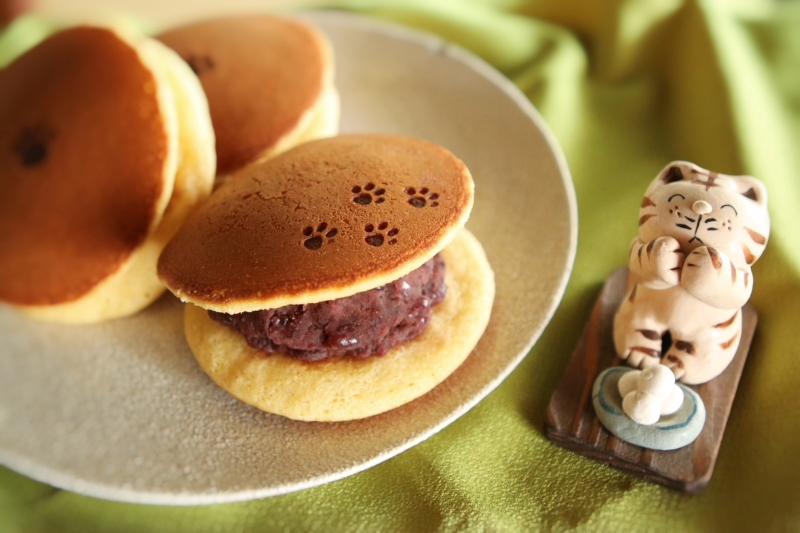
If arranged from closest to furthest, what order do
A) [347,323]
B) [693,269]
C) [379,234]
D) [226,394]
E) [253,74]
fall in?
[693,269], [379,234], [347,323], [226,394], [253,74]

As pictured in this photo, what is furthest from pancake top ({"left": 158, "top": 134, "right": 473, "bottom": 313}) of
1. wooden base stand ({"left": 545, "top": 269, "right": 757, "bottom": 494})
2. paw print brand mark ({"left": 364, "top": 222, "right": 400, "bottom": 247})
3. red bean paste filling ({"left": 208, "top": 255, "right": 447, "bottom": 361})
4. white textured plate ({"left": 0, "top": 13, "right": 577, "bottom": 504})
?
wooden base stand ({"left": 545, "top": 269, "right": 757, "bottom": 494})

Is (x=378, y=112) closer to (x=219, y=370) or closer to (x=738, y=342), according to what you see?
(x=219, y=370)

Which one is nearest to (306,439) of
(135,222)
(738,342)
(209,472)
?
(209,472)

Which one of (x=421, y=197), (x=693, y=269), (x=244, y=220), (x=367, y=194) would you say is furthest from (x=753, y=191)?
(x=244, y=220)

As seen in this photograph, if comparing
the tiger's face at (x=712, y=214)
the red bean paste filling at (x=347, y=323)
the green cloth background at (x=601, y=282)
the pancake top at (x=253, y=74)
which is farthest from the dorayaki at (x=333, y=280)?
the tiger's face at (x=712, y=214)

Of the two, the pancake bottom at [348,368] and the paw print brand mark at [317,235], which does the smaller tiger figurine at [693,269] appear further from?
the paw print brand mark at [317,235]

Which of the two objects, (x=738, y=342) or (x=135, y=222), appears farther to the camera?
(x=135, y=222)

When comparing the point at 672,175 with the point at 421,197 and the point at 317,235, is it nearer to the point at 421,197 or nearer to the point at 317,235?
the point at 421,197
